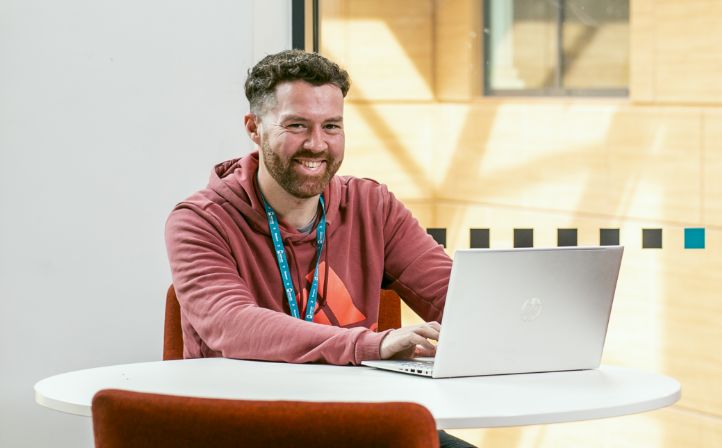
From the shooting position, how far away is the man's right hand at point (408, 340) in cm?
209

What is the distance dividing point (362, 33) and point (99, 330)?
51.4 inches

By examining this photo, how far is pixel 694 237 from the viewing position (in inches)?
136

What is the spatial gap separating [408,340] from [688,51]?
1763 millimetres

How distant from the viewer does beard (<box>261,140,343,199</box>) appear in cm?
254

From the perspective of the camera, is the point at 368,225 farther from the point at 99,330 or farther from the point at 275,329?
the point at 99,330

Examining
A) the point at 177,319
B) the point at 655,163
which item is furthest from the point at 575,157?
the point at 177,319

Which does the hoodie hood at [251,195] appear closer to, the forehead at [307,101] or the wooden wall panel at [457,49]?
the forehead at [307,101]

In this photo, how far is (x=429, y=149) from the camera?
12.1 feet

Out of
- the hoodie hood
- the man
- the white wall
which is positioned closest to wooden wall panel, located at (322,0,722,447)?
the white wall

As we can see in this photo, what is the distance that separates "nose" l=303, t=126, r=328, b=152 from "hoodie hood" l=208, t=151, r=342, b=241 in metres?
0.14

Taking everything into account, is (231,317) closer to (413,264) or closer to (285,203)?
(285,203)

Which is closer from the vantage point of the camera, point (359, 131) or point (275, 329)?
point (275, 329)

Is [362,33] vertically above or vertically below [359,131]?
above

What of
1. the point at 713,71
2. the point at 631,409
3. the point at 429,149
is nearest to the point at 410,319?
the point at 429,149
